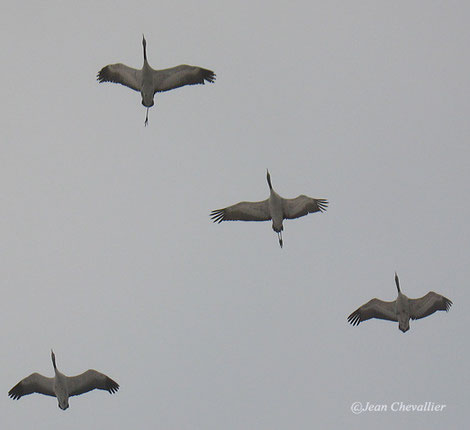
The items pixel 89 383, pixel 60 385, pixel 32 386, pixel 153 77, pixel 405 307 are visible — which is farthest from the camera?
pixel 405 307

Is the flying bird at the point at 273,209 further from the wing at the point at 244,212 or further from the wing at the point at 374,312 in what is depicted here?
the wing at the point at 374,312

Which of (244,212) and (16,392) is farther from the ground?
(244,212)

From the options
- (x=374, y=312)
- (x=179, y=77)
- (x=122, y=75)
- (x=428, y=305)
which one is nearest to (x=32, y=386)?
(x=122, y=75)

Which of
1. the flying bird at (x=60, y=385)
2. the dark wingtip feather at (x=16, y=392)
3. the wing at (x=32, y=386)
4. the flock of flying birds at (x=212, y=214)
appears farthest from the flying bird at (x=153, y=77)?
the dark wingtip feather at (x=16, y=392)

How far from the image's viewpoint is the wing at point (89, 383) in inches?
1329

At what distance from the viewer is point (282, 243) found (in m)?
35.9

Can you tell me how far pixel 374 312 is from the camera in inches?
1423

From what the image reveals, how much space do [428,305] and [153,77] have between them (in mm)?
10997

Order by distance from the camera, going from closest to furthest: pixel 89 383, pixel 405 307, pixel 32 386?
pixel 32 386
pixel 89 383
pixel 405 307

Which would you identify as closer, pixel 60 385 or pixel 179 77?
pixel 60 385

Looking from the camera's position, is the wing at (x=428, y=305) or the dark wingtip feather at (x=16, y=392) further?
the wing at (x=428, y=305)

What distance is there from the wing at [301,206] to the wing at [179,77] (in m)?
4.33

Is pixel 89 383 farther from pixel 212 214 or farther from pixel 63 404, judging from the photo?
pixel 212 214

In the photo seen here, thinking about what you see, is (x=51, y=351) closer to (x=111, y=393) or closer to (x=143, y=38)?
(x=111, y=393)
